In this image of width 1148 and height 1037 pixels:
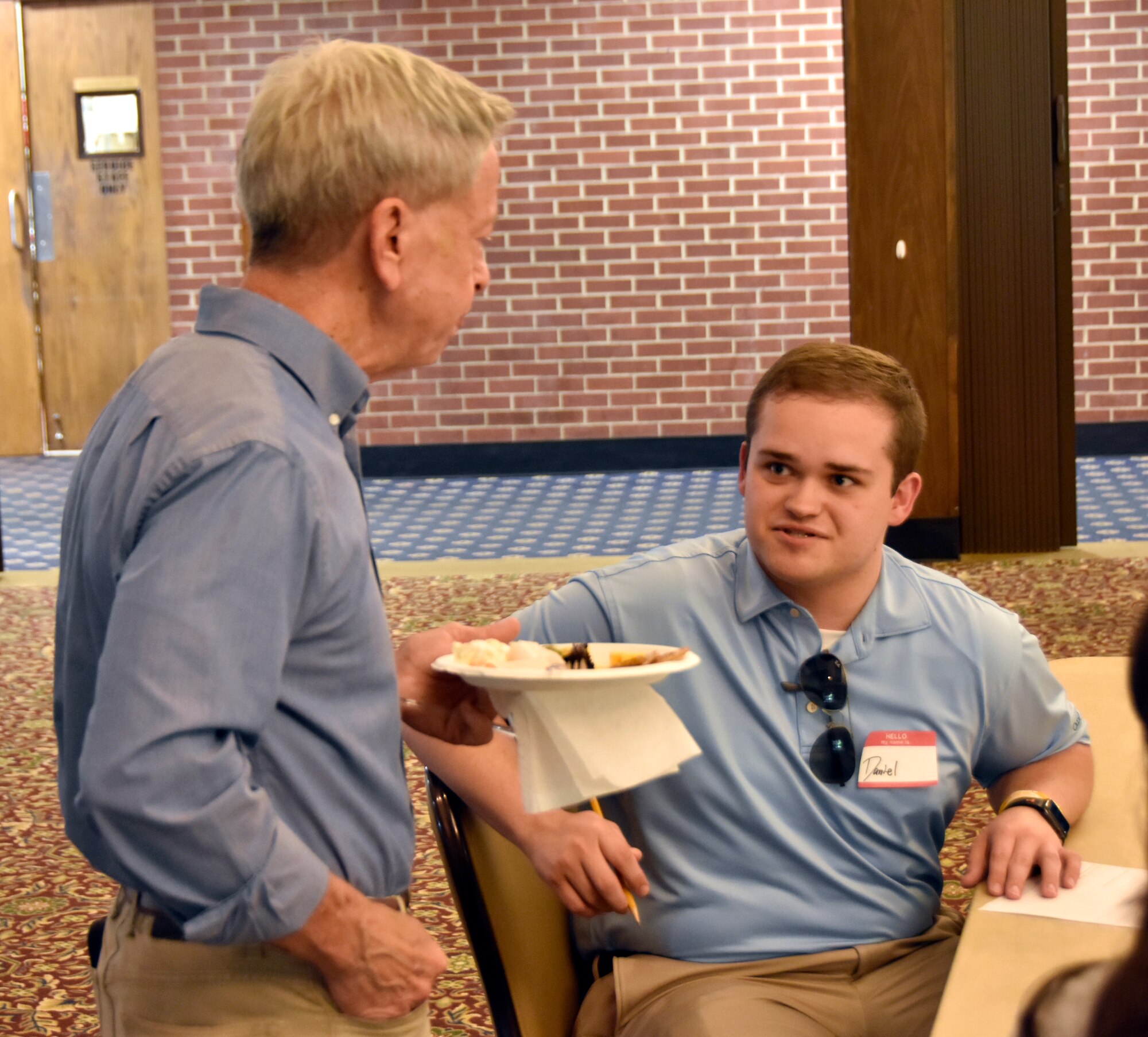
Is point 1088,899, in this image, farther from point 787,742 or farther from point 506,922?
point 506,922

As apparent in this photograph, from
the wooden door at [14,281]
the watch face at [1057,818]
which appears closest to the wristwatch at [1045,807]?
the watch face at [1057,818]

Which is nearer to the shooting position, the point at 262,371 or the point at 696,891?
the point at 262,371

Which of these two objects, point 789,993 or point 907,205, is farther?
point 907,205

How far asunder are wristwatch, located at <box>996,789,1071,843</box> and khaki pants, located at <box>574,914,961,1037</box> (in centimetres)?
18

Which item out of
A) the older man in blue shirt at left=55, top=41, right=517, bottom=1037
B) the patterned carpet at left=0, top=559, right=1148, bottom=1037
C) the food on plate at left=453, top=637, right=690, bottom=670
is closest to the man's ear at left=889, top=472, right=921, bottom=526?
the food on plate at left=453, top=637, right=690, bottom=670

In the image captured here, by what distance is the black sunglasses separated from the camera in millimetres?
1524

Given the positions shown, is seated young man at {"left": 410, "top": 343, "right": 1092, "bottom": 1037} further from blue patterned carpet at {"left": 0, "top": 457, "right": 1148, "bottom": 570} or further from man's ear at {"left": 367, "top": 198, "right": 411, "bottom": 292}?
blue patterned carpet at {"left": 0, "top": 457, "right": 1148, "bottom": 570}

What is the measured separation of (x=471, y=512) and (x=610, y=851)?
→ 6285 millimetres

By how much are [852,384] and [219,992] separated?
0.98 metres

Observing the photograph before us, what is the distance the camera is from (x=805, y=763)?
1528 mm

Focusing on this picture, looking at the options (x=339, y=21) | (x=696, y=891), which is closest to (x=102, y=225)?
(x=339, y=21)

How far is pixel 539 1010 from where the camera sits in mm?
1437

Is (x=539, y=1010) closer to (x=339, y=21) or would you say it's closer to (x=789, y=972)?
(x=789, y=972)

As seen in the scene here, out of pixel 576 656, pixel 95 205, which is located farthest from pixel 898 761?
pixel 95 205
